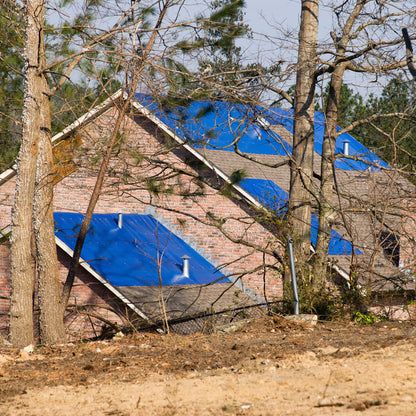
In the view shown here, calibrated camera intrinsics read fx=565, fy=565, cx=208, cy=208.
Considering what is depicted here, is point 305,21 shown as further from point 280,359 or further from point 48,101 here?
point 280,359

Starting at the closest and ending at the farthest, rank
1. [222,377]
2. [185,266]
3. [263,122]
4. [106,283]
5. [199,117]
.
→ [222,377], [199,117], [263,122], [106,283], [185,266]

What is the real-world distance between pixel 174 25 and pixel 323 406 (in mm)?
6799

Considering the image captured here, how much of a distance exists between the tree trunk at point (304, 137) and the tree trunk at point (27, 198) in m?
5.03

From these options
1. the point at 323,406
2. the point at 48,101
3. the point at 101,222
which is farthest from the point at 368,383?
the point at 101,222

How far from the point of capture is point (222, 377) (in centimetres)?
491

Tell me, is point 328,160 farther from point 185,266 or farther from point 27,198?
point 27,198

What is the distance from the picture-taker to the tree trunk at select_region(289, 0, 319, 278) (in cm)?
1152

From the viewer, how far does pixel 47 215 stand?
9625mm

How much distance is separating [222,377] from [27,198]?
5.16 metres

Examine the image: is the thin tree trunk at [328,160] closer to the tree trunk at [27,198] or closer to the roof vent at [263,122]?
the roof vent at [263,122]

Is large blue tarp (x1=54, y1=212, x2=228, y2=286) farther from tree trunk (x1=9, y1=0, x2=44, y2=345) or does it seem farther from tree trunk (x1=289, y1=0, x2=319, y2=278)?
tree trunk (x1=9, y1=0, x2=44, y2=345)

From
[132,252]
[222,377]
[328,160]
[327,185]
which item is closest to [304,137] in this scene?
[328,160]

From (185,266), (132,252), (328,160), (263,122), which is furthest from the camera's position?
(132,252)

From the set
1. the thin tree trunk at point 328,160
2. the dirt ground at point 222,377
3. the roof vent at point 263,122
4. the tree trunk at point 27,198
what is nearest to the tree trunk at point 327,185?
the thin tree trunk at point 328,160
